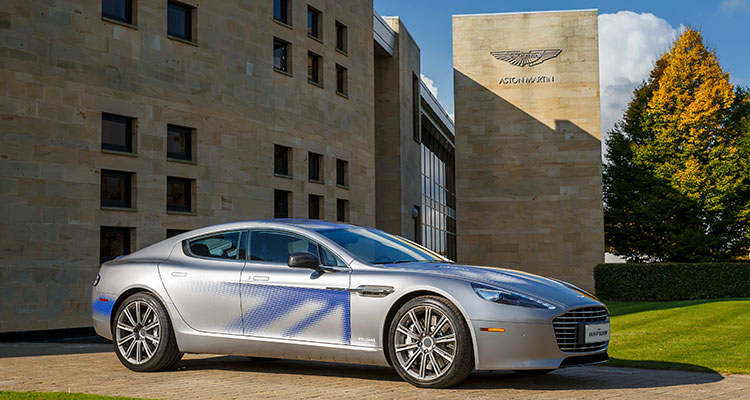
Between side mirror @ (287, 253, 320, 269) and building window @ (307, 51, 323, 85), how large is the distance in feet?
76.1

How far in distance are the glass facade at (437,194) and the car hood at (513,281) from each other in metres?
40.4

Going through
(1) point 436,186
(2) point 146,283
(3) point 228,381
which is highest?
(1) point 436,186

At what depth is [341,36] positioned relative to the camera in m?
33.1

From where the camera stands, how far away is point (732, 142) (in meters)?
40.3

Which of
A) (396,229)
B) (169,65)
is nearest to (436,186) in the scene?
(396,229)

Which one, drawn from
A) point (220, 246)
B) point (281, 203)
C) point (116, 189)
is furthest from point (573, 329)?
point (281, 203)

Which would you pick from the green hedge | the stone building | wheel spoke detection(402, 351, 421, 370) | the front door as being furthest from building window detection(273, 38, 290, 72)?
wheel spoke detection(402, 351, 421, 370)

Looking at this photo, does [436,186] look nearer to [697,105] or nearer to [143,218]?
[697,105]

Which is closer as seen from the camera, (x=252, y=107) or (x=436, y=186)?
(x=252, y=107)

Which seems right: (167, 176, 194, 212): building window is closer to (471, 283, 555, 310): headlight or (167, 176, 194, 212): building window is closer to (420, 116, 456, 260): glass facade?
(471, 283, 555, 310): headlight

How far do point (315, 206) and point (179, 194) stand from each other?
7.56 meters

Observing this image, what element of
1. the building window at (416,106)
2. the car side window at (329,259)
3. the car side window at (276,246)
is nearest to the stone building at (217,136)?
the building window at (416,106)

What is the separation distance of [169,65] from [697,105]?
2726 cm

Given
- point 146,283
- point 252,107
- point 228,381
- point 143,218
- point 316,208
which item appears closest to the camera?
point 228,381
